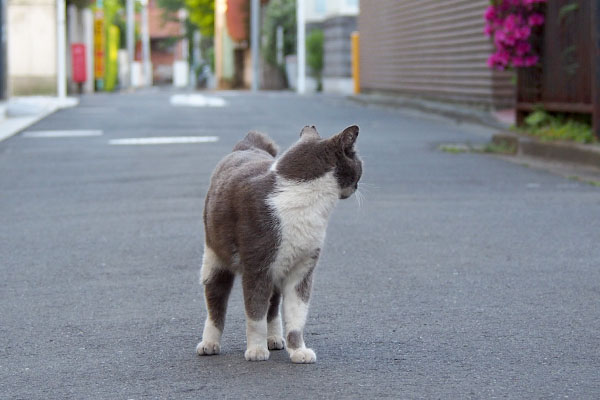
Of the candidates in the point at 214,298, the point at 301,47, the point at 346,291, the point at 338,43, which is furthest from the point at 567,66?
the point at 301,47

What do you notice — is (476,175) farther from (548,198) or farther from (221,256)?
(221,256)

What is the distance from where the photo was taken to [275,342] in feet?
15.8

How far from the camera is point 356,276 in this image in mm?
6551

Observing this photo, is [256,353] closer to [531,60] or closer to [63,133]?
[531,60]

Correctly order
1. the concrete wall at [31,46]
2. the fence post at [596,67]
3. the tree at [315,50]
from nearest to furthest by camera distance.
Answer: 1. the fence post at [596,67]
2. the concrete wall at [31,46]
3. the tree at [315,50]

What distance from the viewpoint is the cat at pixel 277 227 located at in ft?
14.1

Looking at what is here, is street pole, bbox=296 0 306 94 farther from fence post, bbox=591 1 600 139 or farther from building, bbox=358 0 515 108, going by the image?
fence post, bbox=591 1 600 139

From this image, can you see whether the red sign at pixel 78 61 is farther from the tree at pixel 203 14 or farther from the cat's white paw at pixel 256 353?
the cat's white paw at pixel 256 353

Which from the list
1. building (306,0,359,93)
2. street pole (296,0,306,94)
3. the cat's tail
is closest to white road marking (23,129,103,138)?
the cat's tail

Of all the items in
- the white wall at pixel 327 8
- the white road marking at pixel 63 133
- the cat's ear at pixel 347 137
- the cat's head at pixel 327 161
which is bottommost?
the white road marking at pixel 63 133

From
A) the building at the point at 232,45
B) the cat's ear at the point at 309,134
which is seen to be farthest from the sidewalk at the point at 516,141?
the building at the point at 232,45

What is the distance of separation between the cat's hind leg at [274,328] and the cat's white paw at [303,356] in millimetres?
300

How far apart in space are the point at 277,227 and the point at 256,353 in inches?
22.3

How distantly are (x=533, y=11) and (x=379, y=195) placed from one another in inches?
214
